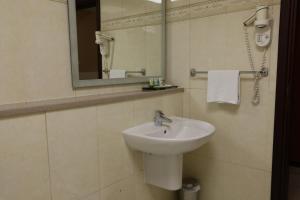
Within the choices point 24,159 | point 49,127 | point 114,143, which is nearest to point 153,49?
point 114,143

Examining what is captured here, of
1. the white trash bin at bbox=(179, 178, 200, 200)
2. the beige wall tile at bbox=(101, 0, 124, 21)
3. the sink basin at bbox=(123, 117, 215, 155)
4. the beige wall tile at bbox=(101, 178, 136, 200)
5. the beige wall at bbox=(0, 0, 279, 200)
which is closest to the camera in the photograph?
the beige wall at bbox=(0, 0, 279, 200)

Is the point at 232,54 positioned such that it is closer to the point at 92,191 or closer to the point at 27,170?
the point at 92,191

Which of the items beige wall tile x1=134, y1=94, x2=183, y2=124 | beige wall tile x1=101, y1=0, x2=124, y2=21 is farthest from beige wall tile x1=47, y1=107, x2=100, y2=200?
beige wall tile x1=101, y1=0, x2=124, y2=21

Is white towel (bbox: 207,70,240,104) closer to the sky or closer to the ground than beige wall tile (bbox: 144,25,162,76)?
closer to the ground

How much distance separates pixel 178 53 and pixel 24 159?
1363 millimetres

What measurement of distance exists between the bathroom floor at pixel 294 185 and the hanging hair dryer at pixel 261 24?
1616 mm

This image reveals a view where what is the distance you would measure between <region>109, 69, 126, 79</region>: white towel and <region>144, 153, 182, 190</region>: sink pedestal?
566mm

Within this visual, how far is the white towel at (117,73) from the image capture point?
157cm

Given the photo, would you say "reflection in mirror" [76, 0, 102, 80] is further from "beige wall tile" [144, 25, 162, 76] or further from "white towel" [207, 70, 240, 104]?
"white towel" [207, 70, 240, 104]

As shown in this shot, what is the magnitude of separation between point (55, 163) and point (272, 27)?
1474 mm

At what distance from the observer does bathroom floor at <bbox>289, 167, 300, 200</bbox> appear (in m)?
2.29

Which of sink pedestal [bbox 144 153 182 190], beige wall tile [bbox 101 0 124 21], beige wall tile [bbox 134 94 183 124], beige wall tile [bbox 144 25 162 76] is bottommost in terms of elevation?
sink pedestal [bbox 144 153 182 190]

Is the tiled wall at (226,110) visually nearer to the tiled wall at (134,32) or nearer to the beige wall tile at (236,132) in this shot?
the beige wall tile at (236,132)

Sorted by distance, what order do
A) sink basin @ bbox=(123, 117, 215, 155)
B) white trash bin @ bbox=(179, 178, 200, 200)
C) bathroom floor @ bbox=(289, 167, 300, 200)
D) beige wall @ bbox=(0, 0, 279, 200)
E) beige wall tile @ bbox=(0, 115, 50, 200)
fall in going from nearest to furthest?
beige wall tile @ bbox=(0, 115, 50, 200) → beige wall @ bbox=(0, 0, 279, 200) → sink basin @ bbox=(123, 117, 215, 155) → white trash bin @ bbox=(179, 178, 200, 200) → bathroom floor @ bbox=(289, 167, 300, 200)
